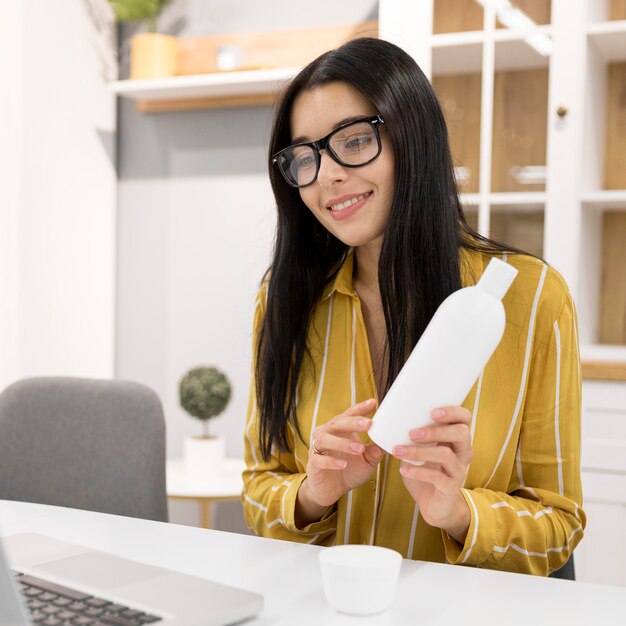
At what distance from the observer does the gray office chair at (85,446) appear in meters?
1.49

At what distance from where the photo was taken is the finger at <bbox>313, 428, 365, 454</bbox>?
3.15ft

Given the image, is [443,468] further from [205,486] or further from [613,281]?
[613,281]

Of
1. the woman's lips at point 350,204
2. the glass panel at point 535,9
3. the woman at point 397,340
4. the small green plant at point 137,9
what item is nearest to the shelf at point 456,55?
the glass panel at point 535,9

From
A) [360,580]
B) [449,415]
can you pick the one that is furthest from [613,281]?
[360,580]

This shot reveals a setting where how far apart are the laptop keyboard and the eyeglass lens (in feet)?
2.21

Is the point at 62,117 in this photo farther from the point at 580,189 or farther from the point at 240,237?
the point at 580,189

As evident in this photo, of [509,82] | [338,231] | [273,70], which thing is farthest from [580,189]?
[338,231]

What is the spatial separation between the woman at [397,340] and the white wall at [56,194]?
62.2 inches

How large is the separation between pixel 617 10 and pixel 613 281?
0.80m

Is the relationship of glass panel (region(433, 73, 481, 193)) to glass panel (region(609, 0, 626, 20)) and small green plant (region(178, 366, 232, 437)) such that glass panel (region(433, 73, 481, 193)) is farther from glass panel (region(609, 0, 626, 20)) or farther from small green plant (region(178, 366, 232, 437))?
small green plant (region(178, 366, 232, 437))

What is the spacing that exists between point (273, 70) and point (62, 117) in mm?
758

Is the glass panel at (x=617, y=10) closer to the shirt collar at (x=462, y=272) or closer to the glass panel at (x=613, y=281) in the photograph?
the glass panel at (x=613, y=281)

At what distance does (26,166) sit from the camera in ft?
8.70

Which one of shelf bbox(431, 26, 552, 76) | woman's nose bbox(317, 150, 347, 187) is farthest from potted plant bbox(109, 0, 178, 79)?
woman's nose bbox(317, 150, 347, 187)
